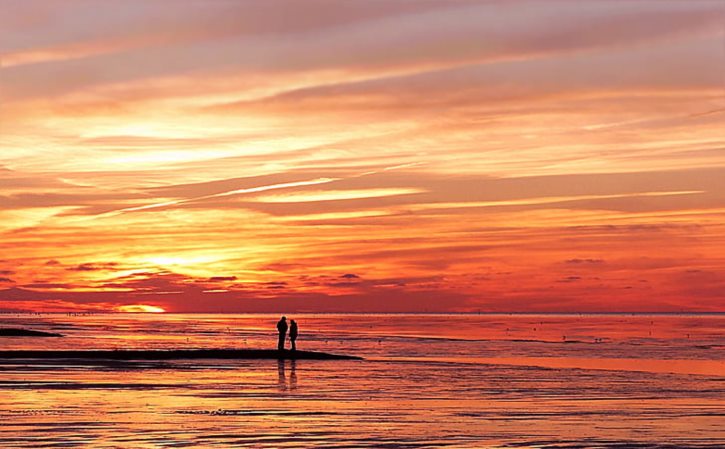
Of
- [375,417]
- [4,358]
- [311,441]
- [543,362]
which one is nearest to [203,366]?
[4,358]

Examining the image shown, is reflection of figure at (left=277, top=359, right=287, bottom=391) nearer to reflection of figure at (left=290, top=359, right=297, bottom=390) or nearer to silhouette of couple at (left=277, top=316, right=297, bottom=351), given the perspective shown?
reflection of figure at (left=290, top=359, right=297, bottom=390)

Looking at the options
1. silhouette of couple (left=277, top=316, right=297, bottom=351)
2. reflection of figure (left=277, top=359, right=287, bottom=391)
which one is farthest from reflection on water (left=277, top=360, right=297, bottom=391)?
silhouette of couple (left=277, top=316, right=297, bottom=351)

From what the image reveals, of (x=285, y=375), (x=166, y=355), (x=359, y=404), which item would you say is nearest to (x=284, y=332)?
(x=166, y=355)

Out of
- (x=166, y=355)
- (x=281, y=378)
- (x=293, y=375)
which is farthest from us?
(x=166, y=355)

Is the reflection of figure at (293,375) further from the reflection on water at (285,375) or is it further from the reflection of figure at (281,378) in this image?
the reflection of figure at (281,378)

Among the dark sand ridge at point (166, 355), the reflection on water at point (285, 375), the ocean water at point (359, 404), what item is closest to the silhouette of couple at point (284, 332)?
the dark sand ridge at point (166, 355)

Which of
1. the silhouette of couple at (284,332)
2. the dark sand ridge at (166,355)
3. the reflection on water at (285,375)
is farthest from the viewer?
the silhouette of couple at (284,332)

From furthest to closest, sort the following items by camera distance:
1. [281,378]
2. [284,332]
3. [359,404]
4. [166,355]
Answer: [284,332] → [166,355] → [281,378] → [359,404]

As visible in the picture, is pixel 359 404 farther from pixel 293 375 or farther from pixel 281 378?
pixel 293 375

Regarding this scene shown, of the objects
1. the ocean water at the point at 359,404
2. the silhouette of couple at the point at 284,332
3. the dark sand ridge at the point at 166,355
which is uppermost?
the silhouette of couple at the point at 284,332

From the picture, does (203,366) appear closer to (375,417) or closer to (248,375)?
(248,375)

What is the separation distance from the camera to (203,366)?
55188 millimetres

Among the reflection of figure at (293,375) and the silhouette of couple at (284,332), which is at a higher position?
the silhouette of couple at (284,332)

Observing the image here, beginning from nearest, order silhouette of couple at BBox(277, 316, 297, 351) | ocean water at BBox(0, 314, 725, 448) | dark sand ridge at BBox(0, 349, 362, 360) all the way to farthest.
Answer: ocean water at BBox(0, 314, 725, 448) < dark sand ridge at BBox(0, 349, 362, 360) < silhouette of couple at BBox(277, 316, 297, 351)
